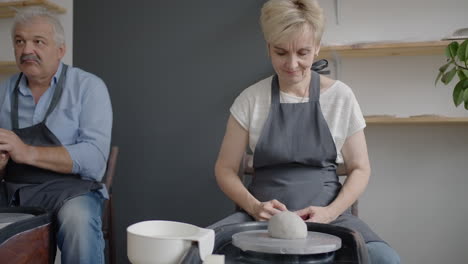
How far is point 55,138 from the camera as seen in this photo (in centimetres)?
187

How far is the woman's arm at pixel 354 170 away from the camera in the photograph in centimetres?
153

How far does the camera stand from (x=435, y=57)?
8.14ft

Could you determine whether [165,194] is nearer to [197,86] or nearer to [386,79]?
[197,86]

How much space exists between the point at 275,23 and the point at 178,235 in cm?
94

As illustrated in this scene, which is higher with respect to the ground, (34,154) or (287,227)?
(287,227)

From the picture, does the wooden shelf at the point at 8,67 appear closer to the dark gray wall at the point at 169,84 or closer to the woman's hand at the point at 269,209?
the dark gray wall at the point at 169,84

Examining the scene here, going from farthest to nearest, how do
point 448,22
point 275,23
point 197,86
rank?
point 197,86 < point 448,22 < point 275,23

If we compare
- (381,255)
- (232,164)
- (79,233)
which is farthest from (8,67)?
(381,255)

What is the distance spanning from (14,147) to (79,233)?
1.30 ft

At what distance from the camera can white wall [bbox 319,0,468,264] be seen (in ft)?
8.12

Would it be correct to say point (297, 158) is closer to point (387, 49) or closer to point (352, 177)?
point (352, 177)

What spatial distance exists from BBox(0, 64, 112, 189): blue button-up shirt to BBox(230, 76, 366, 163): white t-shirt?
1.97 feet

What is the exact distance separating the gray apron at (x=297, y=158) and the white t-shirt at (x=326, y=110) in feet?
0.10

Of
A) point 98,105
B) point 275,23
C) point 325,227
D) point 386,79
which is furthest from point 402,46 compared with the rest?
point 325,227
